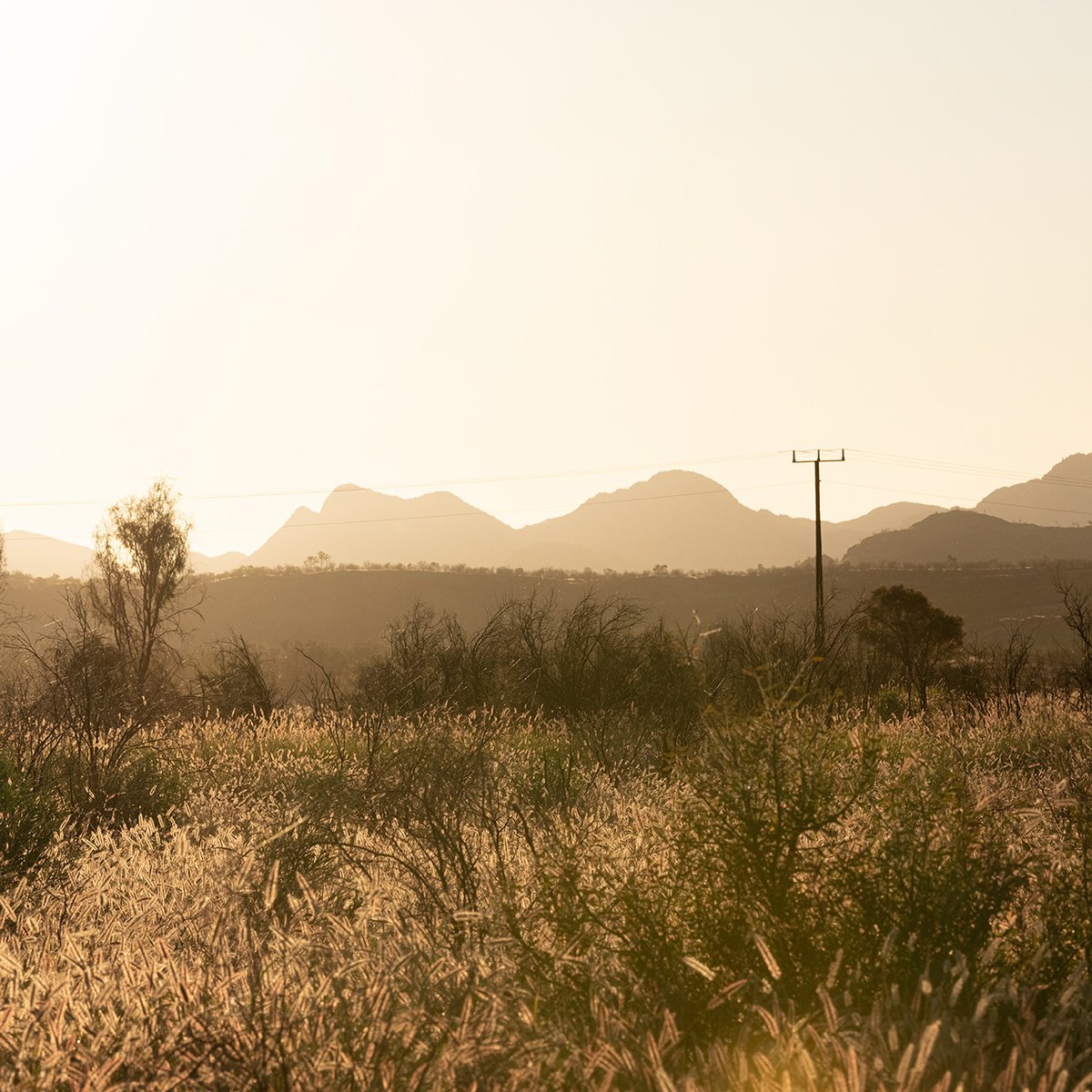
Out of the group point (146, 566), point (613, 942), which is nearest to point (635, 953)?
point (613, 942)

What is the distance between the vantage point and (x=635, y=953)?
4.45 m

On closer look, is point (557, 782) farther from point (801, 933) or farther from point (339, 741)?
point (801, 933)

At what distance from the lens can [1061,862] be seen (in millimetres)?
5469

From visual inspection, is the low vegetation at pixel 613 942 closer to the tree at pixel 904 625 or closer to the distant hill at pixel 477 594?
the tree at pixel 904 625

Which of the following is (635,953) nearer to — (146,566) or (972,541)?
(146,566)

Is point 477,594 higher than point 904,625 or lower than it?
lower

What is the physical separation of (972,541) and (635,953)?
179924 millimetres

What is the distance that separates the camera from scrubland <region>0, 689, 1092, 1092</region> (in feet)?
10.4

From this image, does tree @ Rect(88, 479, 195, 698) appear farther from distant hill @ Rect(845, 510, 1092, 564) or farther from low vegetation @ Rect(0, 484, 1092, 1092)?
distant hill @ Rect(845, 510, 1092, 564)

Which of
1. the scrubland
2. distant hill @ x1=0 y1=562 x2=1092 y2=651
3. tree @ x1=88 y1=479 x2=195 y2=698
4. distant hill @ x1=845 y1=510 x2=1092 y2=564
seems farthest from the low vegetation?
distant hill @ x1=845 y1=510 x2=1092 y2=564

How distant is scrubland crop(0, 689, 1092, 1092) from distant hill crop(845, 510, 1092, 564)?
522 ft

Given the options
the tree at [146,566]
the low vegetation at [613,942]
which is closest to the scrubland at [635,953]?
the low vegetation at [613,942]

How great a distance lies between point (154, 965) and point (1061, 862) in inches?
168

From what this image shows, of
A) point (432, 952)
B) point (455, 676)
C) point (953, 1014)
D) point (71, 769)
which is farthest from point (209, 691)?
point (953, 1014)
